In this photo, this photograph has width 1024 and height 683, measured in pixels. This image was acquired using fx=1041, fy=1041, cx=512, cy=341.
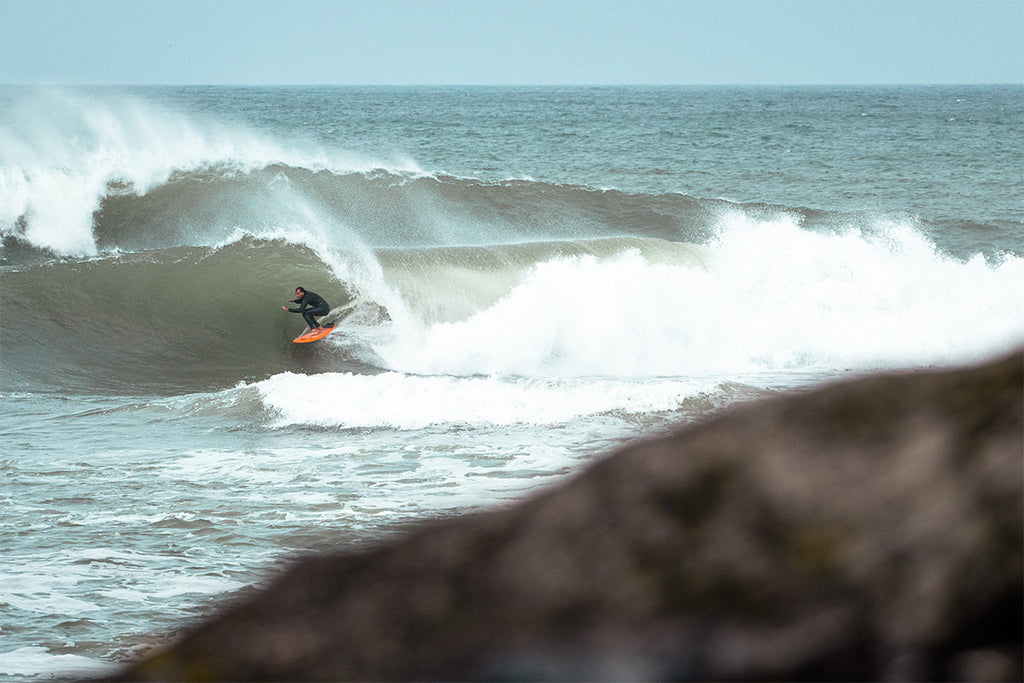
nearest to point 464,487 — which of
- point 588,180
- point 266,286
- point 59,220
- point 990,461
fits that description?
point 990,461

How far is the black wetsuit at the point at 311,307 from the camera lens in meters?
17.0

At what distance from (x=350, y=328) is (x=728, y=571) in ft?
55.5

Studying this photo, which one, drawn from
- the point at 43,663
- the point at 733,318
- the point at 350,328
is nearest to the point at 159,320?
the point at 350,328

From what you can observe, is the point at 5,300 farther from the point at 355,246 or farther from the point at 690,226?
the point at 690,226

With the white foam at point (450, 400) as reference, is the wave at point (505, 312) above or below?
above

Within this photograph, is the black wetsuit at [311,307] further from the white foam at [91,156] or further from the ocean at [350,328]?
the white foam at [91,156]

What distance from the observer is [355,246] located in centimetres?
2184

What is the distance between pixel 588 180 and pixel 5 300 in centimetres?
2304

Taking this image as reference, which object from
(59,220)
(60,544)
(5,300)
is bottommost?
(60,544)

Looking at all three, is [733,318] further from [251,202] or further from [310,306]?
[251,202]

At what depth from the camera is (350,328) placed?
685 inches

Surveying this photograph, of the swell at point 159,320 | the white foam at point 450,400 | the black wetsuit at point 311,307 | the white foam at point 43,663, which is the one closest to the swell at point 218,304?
the swell at point 159,320

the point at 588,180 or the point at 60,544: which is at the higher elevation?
the point at 588,180

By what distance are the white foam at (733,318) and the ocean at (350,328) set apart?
65 millimetres
